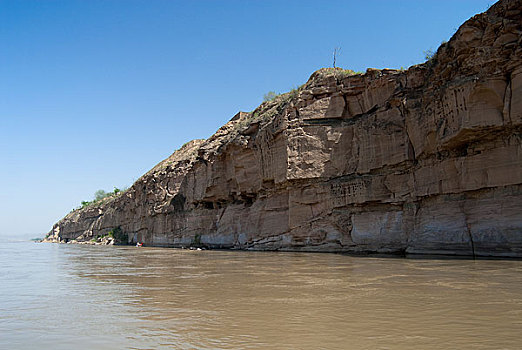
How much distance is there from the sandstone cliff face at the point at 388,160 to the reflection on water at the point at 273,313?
7.19 m

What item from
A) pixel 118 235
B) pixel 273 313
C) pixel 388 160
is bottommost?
pixel 118 235

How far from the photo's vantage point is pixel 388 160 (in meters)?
21.8

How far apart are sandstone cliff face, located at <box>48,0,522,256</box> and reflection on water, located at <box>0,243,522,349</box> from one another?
7.19 meters

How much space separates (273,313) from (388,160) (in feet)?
56.6

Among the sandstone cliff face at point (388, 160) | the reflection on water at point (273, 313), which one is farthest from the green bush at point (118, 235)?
the reflection on water at point (273, 313)

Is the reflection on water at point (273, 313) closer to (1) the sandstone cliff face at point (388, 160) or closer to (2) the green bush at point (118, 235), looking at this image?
(1) the sandstone cliff face at point (388, 160)

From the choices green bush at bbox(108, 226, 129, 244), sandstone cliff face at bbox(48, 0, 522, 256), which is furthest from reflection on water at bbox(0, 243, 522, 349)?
green bush at bbox(108, 226, 129, 244)

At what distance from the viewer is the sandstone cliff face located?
52.8 feet

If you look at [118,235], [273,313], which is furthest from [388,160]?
[118,235]

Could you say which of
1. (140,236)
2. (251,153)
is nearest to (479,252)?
(251,153)

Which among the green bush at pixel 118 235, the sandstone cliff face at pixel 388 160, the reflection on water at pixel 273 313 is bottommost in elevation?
the green bush at pixel 118 235

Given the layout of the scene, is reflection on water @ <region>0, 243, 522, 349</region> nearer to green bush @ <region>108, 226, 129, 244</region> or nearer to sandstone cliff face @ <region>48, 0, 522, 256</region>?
sandstone cliff face @ <region>48, 0, 522, 256</region>

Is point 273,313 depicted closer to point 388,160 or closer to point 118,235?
point 388,160

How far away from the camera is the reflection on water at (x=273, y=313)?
4660mm
